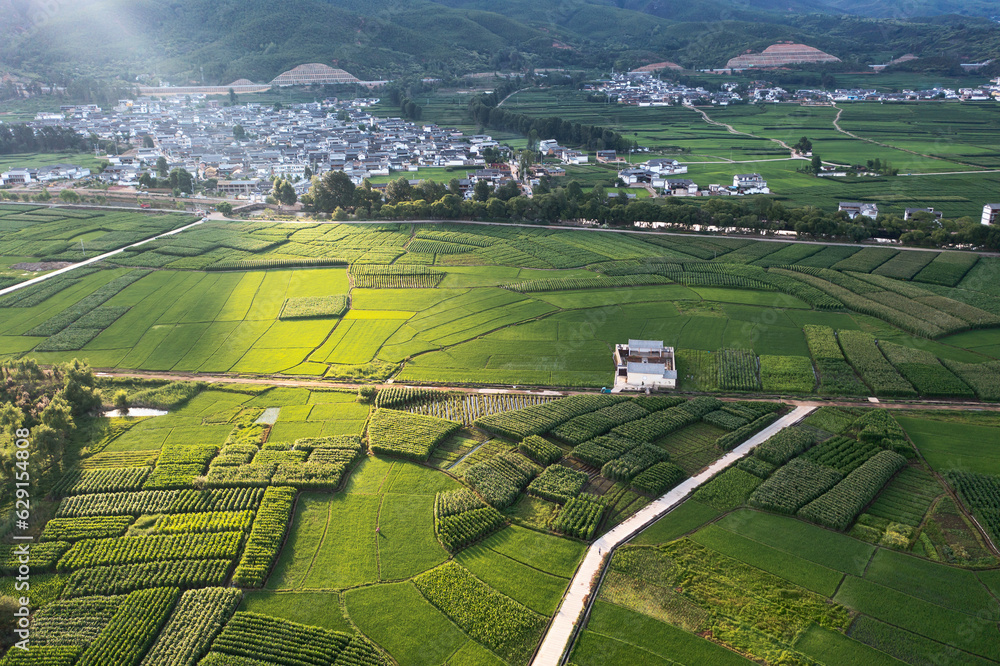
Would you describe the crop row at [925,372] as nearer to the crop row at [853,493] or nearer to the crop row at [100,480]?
the crop row at [853,493]

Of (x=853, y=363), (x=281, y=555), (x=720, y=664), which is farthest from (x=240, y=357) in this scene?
(x=853, y=363)

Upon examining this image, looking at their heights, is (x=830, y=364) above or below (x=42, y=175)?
below

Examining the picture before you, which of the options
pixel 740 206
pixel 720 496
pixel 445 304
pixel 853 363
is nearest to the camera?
pixel 720 496

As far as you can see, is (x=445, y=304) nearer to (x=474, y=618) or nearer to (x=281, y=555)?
(x=281, y=555)

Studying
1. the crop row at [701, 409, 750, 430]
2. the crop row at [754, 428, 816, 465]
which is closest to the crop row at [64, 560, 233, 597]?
the crop row at [701, 409, 750, 430]

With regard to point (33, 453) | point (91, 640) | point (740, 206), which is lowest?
point (91, 640)

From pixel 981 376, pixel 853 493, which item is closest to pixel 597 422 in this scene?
pixel 853 493

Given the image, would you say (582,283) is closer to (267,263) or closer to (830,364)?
(830,364)

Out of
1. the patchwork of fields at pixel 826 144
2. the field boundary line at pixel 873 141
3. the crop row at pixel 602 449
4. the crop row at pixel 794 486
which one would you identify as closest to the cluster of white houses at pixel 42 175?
the patchwork of fields at pixel 826 144
